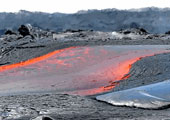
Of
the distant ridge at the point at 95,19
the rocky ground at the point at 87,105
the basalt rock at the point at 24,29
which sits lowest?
the rocky ground at the point at 87,105

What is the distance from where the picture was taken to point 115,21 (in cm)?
3109

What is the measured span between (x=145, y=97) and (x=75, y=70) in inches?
176

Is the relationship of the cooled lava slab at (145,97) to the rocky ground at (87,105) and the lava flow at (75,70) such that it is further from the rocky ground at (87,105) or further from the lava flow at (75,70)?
the lava flow at (75,70)

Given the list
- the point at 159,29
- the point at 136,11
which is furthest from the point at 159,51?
the point at 136,11

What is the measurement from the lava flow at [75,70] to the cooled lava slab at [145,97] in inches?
57.6

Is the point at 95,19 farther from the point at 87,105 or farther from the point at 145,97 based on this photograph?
the point at 145,97

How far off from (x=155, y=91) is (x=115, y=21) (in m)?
24.9

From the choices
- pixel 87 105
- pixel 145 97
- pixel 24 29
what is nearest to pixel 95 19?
pixel 24 29

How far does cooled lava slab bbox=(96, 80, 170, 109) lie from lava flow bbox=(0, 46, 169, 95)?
146 centimetres

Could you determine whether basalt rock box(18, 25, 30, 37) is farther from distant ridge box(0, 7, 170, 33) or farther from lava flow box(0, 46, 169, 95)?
distant ridge box(0, 7, 170, 33)

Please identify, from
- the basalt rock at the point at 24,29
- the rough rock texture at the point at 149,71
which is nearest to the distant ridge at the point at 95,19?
the basalt rock at the point at 24,29

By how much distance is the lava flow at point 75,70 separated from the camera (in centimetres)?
885

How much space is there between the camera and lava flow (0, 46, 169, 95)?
8.85m

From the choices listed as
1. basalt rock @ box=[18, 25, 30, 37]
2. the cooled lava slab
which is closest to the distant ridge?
basalt rock @ box=[18, 25, 30, 37]
